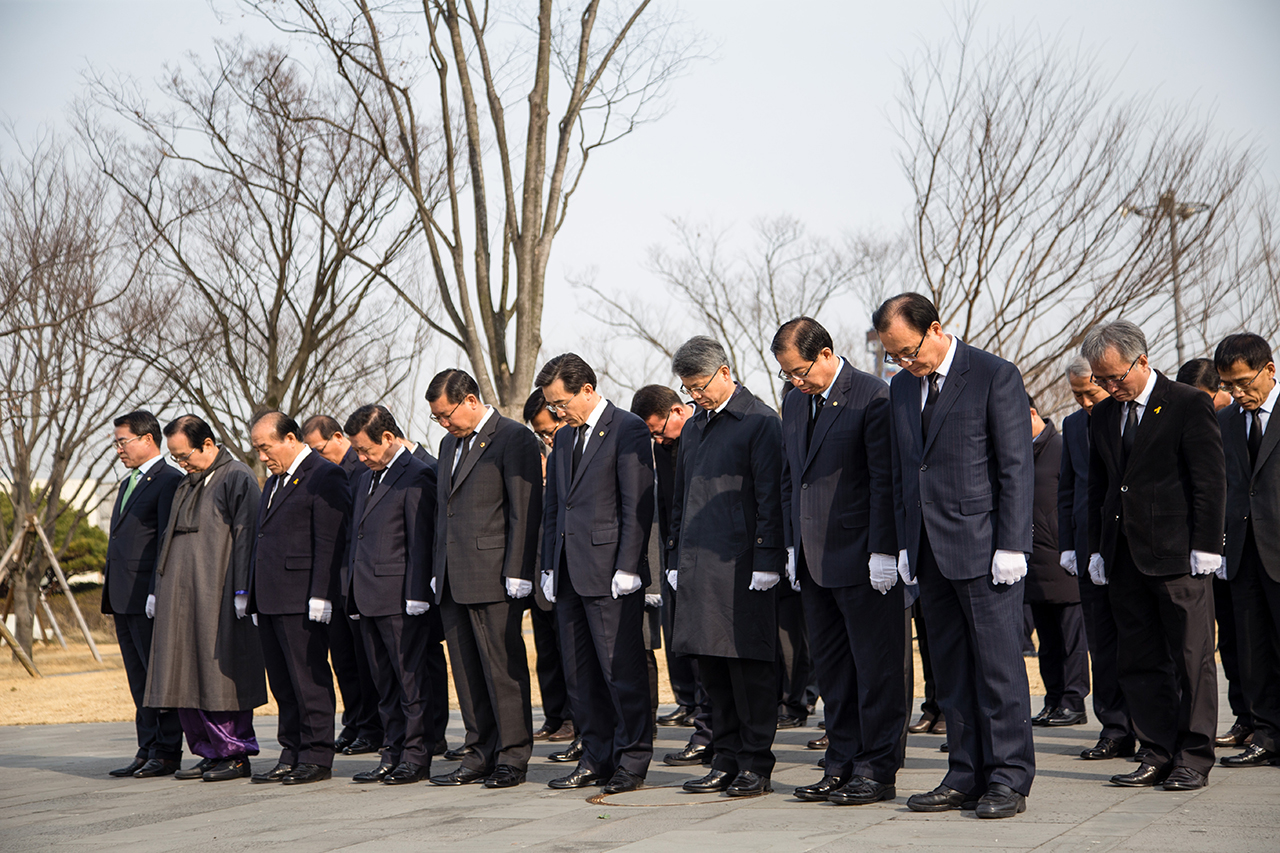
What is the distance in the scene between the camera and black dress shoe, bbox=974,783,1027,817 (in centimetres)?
459

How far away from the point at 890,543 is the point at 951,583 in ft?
1.03

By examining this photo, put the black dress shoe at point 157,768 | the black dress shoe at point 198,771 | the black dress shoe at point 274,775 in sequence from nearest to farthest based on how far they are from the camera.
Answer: the black dress shoe at point 274,775, the black dress shoe at point 198,771, the black dress shoe at point 157,768

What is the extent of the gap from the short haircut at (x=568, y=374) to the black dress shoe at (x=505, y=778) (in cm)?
200

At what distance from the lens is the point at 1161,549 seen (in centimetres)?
525

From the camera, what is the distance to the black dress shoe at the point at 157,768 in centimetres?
725

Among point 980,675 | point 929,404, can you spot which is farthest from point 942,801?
point 929,404

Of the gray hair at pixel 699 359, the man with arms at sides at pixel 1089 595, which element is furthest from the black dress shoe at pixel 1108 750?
the gray hair at pixel 699 359

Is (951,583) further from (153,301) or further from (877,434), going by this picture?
(153,301)

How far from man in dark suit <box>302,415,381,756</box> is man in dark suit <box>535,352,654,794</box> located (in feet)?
8.22

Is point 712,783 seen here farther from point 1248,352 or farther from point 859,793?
point 1248,352

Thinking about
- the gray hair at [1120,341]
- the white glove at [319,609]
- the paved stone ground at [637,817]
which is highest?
the gray hair at [1120,341]

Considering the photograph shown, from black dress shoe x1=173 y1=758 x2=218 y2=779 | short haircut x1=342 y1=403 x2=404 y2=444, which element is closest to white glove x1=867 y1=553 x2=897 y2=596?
short haircut x1=342 y1=403 x2=404 y2=444

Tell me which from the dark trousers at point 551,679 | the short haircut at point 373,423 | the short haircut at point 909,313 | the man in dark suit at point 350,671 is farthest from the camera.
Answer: the dark trousers at point 551,679

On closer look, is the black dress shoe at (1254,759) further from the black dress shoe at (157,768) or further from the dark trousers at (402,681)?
the black dress shoe at (157,768)
